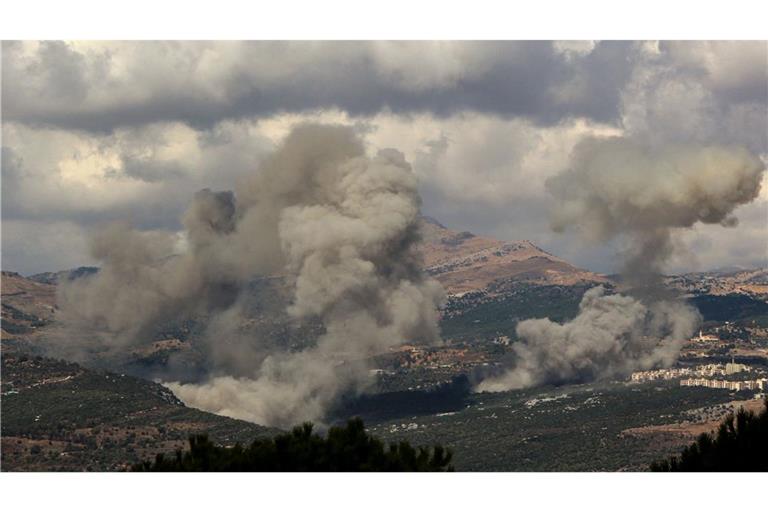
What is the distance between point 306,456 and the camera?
280ft

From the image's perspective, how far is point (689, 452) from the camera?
4126 inches

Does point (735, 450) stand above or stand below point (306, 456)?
below

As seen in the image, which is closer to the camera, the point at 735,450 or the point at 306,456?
the point at 306,456

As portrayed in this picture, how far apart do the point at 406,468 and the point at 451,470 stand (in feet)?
10.1

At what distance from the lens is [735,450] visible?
9362 centimetres

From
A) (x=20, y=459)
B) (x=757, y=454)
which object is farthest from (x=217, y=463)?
(x=20, y=459)

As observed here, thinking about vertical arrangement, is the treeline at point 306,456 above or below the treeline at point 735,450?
above

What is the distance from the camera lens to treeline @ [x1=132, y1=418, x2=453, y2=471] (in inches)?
3317

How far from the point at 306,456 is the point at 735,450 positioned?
31.5 meters

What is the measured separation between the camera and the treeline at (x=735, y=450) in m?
90.9

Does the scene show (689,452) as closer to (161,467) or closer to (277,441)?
(277,441)

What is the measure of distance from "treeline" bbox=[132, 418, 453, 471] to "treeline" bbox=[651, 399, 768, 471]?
781 inches

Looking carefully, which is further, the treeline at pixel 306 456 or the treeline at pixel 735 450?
the treeline at pixel 735 450

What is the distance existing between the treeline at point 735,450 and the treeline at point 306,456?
65.1 feet
